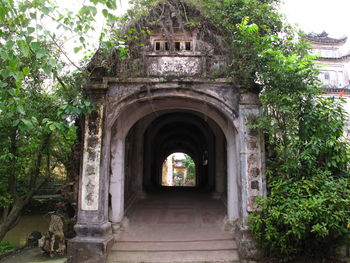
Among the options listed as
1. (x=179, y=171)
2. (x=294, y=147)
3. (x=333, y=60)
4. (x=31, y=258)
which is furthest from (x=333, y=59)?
(x=179, y=171)

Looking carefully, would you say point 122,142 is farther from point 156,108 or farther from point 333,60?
point 333,60

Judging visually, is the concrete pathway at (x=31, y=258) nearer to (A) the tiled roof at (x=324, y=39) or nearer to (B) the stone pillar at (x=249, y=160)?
(B) the stone pillar at (x=249, y=160)

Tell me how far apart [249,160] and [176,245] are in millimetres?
2345

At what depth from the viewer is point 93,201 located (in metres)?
5.58

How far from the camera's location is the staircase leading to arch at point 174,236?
5.46 metres

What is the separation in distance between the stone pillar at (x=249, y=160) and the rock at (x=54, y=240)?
11.6 ft

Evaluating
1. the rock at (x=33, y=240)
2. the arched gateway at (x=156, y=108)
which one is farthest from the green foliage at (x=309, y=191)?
the rock at (x=33, y=240)

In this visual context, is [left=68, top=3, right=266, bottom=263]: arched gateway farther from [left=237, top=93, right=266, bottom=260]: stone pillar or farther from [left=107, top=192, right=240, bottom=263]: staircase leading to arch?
[left=107, top=192, right=240, bottom=263]: staircase leading to arch

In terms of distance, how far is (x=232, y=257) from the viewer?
5.43m

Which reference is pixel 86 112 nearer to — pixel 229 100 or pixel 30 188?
pixel 229 100

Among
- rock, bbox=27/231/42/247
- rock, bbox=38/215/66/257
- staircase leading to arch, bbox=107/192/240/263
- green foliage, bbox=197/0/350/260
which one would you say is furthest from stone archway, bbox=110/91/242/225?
rock, bbox=27/231/42/247

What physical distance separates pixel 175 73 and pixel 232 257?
4.00m

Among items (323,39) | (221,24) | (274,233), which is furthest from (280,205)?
(323,39)

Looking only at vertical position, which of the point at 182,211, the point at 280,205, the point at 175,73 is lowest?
the point at 182,211
